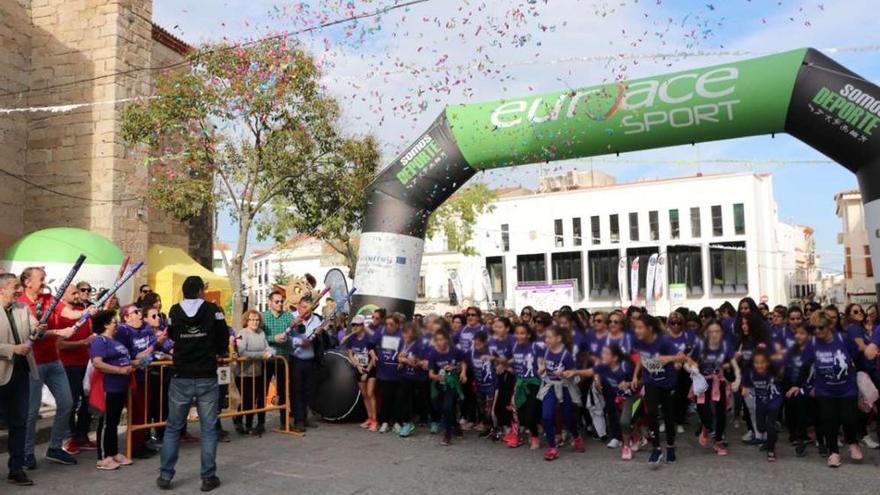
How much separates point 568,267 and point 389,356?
152ft

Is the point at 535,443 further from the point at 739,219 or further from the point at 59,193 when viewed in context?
the point at 739,219

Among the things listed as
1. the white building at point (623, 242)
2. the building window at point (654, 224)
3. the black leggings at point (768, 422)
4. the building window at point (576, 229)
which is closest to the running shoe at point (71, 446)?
the black leggings at point (768, 422)

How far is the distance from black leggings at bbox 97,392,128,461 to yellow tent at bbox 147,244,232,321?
12832mm

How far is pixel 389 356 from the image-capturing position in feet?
30.9

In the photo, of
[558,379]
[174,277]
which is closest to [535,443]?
[558,379]

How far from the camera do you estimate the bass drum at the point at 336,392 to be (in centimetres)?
983

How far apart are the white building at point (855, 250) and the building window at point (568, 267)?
18.4m

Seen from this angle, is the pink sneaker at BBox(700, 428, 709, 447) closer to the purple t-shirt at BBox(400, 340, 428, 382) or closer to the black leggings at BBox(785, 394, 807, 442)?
the black leggings at BBox(785, 394, 807, 442)

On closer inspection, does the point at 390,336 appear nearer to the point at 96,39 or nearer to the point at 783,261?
the point at 96,39

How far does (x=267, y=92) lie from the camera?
1670 centimetres

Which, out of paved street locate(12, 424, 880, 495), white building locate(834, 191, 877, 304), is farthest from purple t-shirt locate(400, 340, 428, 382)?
white building locate(834, 191, 877, 304)

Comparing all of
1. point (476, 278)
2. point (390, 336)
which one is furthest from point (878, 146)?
point (476, 278)

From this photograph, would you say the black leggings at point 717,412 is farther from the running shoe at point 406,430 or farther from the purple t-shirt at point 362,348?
the purple t-shirt at point 362,348

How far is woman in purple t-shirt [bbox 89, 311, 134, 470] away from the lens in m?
7.35
